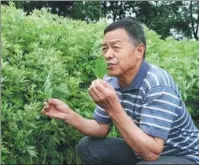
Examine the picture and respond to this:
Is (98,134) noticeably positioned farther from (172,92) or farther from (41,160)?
(172,92)

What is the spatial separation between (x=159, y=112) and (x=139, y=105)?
19cm

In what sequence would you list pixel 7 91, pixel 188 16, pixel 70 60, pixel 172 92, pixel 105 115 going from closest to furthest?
1. pixel 172 92
2. pixel 7 91
3. pixel 105 115
4. pixel 70 60
5. pixel 188 16

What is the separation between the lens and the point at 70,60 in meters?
3.84

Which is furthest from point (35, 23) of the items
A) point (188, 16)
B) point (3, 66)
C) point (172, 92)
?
point (188, 16)

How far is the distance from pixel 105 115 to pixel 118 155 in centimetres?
33

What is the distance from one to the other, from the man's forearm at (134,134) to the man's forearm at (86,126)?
505 mm

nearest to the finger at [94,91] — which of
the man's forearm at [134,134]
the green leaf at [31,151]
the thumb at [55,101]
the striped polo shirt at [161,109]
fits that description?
the man's forearm at [134,134]

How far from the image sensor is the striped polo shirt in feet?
9.54

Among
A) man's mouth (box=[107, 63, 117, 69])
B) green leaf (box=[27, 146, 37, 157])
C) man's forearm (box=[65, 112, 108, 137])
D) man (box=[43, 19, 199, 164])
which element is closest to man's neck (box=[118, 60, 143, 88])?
man (box=[43, 19, 199, 164])

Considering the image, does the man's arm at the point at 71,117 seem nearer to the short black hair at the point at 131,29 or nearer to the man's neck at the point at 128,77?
the man's neck at the point at 128,77

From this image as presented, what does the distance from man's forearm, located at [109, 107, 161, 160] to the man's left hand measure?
0.05 m

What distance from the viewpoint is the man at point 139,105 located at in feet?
9.29

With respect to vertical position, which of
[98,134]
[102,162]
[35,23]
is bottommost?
[102,162]

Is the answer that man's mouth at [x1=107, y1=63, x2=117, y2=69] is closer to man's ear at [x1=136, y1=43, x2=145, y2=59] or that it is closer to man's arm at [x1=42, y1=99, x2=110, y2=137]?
man's ear at [x1=136, y1=43, x2=145, y2=59]
